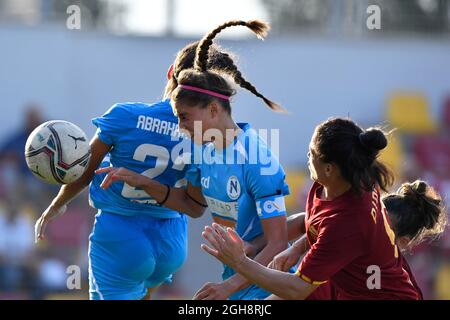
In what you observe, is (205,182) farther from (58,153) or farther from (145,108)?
(58,153)

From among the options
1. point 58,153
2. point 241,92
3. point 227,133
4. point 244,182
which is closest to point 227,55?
point 227,133

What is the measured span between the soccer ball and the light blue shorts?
525mm

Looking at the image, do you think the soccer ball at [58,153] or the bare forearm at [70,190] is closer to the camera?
the soccer ball at [58,153]

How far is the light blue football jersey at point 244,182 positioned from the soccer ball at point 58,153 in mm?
681

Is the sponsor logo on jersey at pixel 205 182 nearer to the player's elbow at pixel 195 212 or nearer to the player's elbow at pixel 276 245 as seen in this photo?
the player's elbow at pixel 195 212

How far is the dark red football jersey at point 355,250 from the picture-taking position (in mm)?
4203

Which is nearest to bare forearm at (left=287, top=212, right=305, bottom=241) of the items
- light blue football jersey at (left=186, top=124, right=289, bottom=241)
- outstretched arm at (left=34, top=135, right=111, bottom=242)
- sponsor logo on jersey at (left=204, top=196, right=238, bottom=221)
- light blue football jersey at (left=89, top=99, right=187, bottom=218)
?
light blue football jersey at (left=186, top=124, right=289, bottom=241)

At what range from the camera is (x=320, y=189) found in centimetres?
457

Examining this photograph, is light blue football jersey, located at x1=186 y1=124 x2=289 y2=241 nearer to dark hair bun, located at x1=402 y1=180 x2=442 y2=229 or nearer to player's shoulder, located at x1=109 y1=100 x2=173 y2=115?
player's shoulder, located at x1=109 y1=100 x2=173 y2=115

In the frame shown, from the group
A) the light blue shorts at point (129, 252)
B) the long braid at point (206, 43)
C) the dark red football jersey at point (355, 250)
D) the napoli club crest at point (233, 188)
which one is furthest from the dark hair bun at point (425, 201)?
the light blue shorts at point (129, 252)

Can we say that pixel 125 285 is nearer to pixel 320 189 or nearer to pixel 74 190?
pixel 74 190

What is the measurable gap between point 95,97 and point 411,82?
16.5 feet

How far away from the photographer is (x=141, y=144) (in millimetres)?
5395
